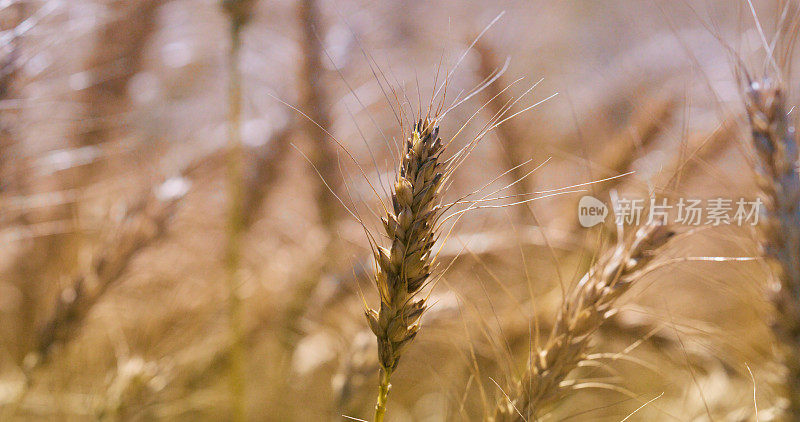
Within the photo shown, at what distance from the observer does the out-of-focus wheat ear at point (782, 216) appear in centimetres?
48

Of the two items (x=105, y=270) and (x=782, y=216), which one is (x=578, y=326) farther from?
(x=105, y=270)

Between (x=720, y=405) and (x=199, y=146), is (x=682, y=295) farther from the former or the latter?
(x=199, y=146)

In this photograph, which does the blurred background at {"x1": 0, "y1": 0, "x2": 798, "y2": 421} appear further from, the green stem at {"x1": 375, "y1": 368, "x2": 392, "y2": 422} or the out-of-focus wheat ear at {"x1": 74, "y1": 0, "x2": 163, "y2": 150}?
the green stem at {"x1": 375, "y1": 368, "x2": 392, "y2": 422}

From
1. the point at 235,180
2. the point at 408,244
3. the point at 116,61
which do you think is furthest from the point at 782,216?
the point at 116,61

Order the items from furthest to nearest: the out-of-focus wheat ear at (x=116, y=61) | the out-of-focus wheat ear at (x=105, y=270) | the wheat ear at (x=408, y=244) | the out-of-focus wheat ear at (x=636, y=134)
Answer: the out-of-focus wheat ear at (x=116, y=61), the out-of-focus wheat ear at (x=636, y=134), the out-of-focus wheat ear at (x=105, y=270), the wheat ear at (x=408, y=244)

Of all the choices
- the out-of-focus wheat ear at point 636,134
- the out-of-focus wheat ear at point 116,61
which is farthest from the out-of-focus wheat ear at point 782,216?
the out-of-focus wheat ear at point 116,61

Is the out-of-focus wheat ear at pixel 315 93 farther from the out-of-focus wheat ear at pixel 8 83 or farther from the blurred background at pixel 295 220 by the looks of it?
the out-of-focus wheat ear at pixel 8 83

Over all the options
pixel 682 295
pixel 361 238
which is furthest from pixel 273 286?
pixel 682 295

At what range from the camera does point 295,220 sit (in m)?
1.19

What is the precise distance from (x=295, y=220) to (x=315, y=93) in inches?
15.8

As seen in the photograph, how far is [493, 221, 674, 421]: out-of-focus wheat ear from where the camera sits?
0.43m

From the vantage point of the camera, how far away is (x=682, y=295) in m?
1.23

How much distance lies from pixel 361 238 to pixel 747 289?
632 mm

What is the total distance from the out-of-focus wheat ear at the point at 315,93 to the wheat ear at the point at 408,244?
0.46 m
